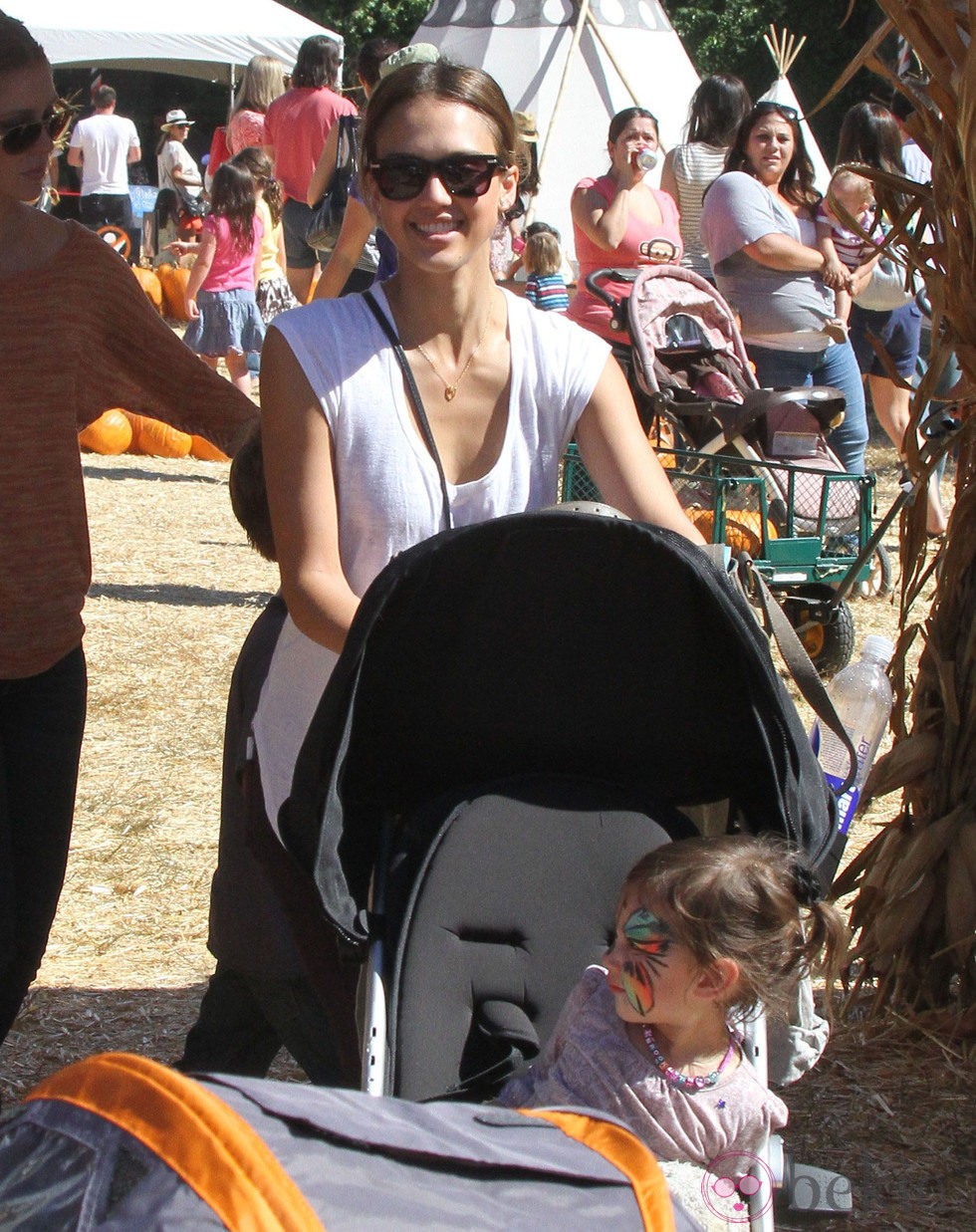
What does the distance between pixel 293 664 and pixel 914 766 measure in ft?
5.17

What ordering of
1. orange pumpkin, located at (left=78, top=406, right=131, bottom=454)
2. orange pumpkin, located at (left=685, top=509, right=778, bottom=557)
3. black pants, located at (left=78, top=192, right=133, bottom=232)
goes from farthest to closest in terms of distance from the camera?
black pants, located at (left=78, top=192, right=133, bottom=232) < orange pumpkin, located at (left=78, top=406, right=131, bottom=454) < orange pumpkin, located at (left=685, top=509, right=778, bottom=557)

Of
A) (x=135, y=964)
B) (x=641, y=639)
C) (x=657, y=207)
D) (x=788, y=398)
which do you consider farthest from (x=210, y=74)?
(x=641, y=639)

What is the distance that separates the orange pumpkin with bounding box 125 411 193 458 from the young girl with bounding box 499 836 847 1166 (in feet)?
31.4

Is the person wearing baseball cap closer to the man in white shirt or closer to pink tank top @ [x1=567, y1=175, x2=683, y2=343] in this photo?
the man in white shirt

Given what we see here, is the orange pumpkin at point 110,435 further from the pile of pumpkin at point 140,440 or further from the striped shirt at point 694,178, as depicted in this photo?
the striped shirt at point 694,178

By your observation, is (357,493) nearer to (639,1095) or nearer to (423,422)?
(423,422)

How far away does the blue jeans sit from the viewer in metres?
7.19

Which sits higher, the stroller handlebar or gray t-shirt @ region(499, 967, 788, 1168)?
the stroller handlebar

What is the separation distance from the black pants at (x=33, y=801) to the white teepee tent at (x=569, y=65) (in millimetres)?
14002

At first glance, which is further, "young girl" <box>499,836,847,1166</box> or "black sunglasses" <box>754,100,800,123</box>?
"black sunglasses" <box>754,100,800,123</box>

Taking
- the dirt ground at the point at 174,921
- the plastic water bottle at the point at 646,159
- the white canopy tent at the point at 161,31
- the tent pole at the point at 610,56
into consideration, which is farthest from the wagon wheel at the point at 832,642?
the white canopy tent at the point at 161,31

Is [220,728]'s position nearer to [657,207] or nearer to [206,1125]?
[657,207]

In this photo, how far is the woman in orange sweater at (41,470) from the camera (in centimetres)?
276

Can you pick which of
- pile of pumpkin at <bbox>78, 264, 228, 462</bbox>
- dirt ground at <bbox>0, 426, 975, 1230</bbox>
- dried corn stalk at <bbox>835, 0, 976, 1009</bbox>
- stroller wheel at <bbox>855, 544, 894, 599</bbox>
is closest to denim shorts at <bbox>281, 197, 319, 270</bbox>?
pile of pumpkin at <bbox>78, 264, 228, 462</bbox>
